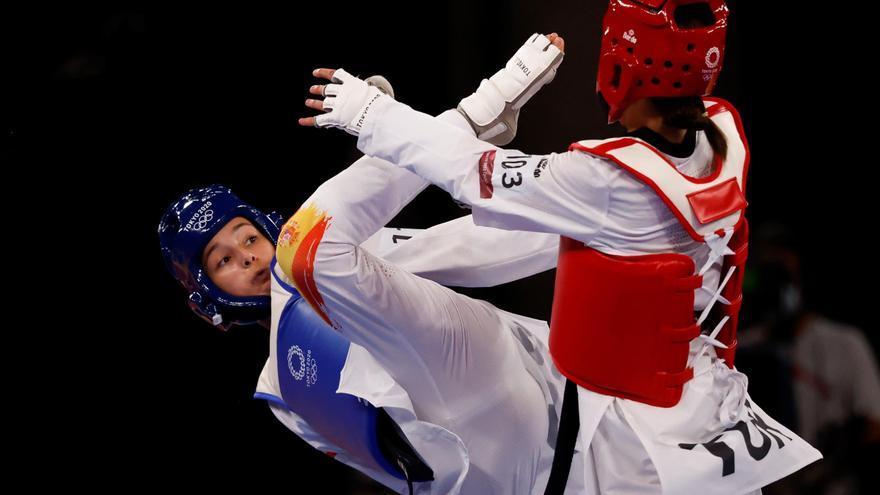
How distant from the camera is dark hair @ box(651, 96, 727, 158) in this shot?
204cm

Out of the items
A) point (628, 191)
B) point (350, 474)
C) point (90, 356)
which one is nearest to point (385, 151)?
point (628, 191)

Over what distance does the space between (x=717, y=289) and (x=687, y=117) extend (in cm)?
36

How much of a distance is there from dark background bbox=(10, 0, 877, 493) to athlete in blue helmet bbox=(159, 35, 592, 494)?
2.32 ft

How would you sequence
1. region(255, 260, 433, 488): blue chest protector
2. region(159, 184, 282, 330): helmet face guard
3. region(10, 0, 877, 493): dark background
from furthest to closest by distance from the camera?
region(10, 0, 877, 493): dark background, region(159, 184, 282, 330): helmet face guard, region(255, 260, 433, 488): blue chest protector

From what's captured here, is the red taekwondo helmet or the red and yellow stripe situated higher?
the red taekwondo helmet

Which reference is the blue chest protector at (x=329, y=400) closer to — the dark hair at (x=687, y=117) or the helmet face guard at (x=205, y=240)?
the helmet face guard at (x=205, y=240)

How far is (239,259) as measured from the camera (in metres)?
2.86

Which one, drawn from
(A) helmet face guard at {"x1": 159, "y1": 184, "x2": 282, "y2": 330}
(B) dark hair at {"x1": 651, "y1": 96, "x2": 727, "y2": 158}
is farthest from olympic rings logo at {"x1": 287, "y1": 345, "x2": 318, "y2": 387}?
(B) dark hair at {"x1": 651, "y1": 96, "x2": 727, "y2": 158}

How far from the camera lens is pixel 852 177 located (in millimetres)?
3830

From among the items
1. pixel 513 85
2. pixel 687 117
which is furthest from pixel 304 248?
pixel 687 117

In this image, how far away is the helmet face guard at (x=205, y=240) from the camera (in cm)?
281

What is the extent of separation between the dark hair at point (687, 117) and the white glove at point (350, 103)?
0.56 meters

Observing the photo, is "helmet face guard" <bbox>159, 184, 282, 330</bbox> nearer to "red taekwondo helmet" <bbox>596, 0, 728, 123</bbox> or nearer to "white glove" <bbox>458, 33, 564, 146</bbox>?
"white glove" <bbox>458, 33, 564, 146</bbox>

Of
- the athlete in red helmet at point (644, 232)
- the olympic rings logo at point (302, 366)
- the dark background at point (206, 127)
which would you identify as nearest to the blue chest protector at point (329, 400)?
the olympic rings logo at point (302, 366)
